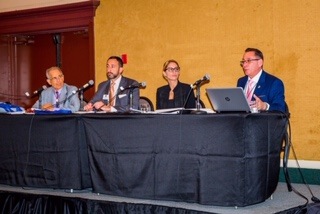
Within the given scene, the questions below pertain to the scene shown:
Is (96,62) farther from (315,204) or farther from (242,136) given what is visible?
(315,204)

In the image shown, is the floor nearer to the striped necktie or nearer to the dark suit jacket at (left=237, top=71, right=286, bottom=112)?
the dark suit jacket at (left=237, top=71, right=286, bottom=112)

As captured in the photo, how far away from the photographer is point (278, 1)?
4.31m

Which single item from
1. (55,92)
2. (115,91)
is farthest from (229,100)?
(55,92)

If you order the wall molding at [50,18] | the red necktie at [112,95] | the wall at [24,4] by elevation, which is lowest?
the red necktie at [112,95]

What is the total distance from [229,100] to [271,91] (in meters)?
0.86

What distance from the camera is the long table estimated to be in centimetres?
285

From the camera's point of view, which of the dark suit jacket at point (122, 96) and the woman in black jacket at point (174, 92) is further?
the woman in black jacket at point (174, 92)

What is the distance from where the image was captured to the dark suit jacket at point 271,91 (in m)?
3.56

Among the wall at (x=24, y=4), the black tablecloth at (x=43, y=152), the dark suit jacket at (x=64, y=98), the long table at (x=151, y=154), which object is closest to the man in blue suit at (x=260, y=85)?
the long table at (x=151, y=154)

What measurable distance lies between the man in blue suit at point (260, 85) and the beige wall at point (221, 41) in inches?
24.0

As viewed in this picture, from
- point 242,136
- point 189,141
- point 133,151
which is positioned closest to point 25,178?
point 133,151

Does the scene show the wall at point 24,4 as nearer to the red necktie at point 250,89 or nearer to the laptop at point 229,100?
the red necktie at point 250,89

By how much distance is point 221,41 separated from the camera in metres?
4.66

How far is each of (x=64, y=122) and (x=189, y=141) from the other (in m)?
1.04
